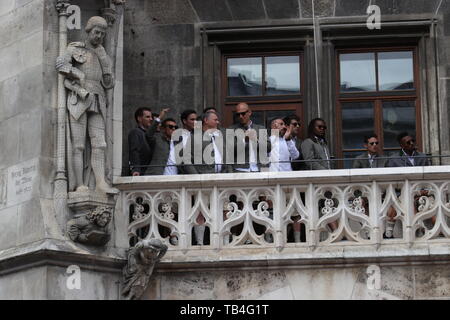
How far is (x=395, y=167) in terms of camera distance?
1922cm

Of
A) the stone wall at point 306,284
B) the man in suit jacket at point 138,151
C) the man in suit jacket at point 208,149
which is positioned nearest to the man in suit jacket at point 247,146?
the man in suit jacket at point 208,149

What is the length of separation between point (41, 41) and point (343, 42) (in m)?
4.46

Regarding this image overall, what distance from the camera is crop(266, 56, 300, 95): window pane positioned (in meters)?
21.9

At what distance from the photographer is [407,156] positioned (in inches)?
781

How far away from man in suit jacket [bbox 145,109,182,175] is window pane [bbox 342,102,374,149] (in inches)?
106

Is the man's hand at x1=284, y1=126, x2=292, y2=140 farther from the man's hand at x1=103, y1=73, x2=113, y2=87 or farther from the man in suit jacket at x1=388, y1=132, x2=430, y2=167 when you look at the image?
the man's hand at x1=103, y1=73, x2=113, y2=87

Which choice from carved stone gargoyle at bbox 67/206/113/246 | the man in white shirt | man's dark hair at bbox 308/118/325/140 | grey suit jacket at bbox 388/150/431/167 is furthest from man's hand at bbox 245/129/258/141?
carved stone gargoyle at bbox 67/206/113/246

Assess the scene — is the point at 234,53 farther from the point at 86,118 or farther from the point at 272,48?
the point at 86,118

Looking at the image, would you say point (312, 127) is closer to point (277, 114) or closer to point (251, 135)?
point (251, 135)

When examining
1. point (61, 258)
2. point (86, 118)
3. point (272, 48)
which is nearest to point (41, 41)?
point (86, 118)

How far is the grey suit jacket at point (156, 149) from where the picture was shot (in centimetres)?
1973

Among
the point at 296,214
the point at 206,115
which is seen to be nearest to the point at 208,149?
the point at 206,115

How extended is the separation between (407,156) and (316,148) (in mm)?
1014

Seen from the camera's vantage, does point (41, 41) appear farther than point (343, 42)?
No
